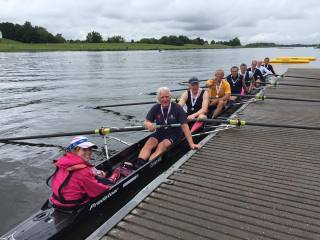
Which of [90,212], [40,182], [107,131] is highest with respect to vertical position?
[107,131]

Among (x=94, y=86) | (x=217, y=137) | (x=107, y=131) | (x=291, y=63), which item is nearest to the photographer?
(x=107, y=131)

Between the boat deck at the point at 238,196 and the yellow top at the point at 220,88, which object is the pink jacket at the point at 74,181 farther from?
the yellow top at the point at 220,88

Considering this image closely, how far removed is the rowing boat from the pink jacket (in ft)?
0.66

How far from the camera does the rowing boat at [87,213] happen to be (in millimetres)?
5395

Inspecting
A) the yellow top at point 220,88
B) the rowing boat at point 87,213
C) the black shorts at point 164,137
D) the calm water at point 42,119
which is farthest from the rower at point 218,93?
the rowing boat at point 87,213

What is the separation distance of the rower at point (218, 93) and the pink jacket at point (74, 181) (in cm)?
823

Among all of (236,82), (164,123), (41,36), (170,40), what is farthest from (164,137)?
(170,40)

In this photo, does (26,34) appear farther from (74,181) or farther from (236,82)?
(74,181)

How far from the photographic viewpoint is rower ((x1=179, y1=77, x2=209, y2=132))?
35.9ft

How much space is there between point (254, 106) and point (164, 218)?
36.7 ft

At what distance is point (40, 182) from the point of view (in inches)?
384

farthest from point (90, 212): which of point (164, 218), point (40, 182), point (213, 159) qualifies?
point (40, 182)

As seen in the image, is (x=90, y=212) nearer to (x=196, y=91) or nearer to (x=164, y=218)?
(x=164, y=218)

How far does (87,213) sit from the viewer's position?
19.7ft
